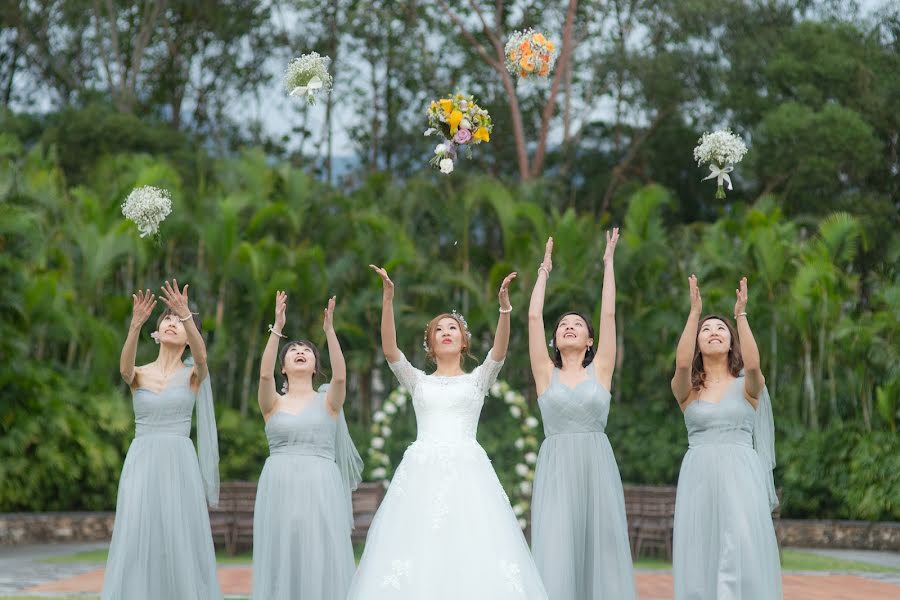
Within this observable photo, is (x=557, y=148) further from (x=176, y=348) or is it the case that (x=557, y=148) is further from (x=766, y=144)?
(x=176, y=348)

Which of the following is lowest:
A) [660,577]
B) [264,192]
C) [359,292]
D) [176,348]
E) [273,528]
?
[660,577]

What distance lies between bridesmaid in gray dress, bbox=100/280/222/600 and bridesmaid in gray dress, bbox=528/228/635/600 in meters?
2.06

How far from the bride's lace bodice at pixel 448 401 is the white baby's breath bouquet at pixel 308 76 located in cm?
198

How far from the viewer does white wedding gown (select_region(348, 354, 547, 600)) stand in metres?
6.47

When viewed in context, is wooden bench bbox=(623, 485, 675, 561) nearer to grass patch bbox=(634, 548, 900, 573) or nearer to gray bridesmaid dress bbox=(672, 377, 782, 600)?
grass patch bbox=(634, 548, 900, 573)

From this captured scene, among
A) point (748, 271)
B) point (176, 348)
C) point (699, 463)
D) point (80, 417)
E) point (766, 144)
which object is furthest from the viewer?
point (766, 144)

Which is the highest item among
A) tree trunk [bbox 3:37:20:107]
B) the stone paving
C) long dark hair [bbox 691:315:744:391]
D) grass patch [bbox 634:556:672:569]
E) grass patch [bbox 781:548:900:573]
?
tree trunk [bbox 3:37:20:107]

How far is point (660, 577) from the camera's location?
12.4m

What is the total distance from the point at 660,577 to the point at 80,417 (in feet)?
24.4

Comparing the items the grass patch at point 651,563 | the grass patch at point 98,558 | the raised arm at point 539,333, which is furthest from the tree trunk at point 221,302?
the raised arm at point 539,333

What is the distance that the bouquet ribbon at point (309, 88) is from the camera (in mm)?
8008

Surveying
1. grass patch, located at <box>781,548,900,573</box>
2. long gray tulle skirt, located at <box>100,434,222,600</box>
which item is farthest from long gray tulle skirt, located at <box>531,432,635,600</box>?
grass patch, located at <box>781,548,900,573</box>

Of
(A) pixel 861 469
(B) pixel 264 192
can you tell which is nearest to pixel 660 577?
(A) pixel 861 469

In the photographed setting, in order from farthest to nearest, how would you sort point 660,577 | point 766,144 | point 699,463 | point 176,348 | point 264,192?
1. point 766,144
2. point 264,192
3. point 660,577
4. point 176,348
5. point 699,463
